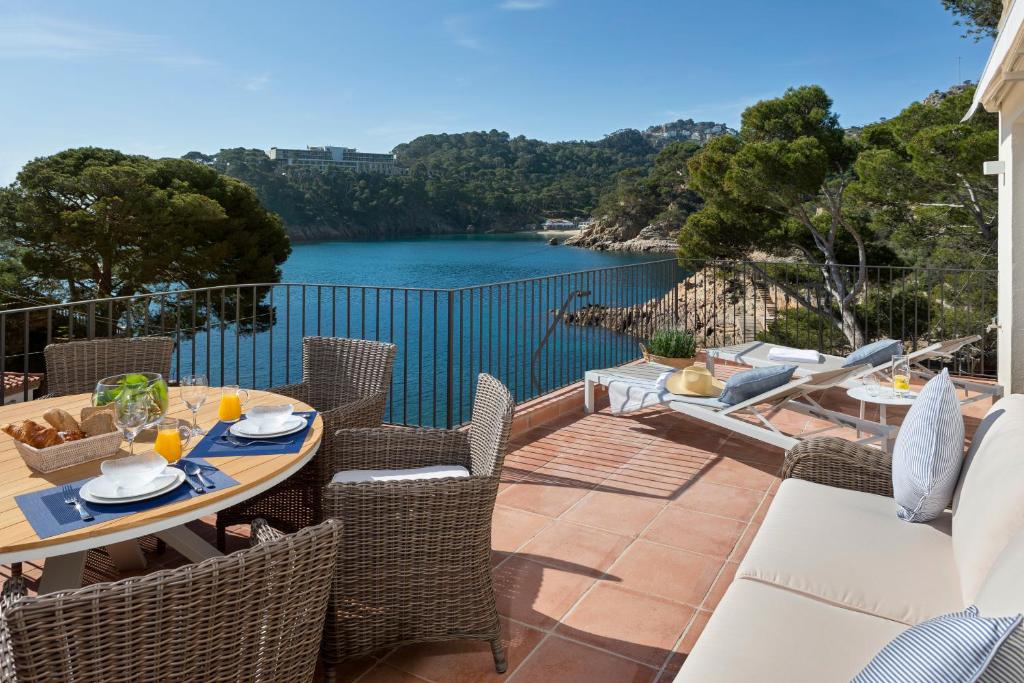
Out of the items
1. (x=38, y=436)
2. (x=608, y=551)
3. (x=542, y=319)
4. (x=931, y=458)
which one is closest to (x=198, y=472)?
(x=38, y=436)

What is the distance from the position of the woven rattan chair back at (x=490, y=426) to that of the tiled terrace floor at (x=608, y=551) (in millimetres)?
533

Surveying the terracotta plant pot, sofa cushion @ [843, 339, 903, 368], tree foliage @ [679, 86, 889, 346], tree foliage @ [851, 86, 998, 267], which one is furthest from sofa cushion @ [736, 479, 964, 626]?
tree foliage @ [679, 86, 889, 346]

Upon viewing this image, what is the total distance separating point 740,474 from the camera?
3.78 metres

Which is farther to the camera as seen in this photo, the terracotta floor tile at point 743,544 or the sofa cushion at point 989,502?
the terracotta floor tile at point 743,544

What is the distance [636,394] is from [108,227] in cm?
1787

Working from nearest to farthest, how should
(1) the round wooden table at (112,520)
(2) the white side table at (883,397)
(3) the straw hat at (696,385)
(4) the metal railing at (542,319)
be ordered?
1. (1) the round wooden table at (112,520)
2. (2) the white side table at (883,397)
3. (3) the straw hat at (696,385)
4. (4) the metal railing at (542,319)

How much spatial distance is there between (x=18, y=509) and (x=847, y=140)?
1492cm

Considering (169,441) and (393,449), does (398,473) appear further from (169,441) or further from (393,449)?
(169,441)

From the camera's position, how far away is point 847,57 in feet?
79.1

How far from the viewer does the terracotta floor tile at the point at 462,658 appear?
2047mm

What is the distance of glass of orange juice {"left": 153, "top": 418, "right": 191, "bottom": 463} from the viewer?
1945mm

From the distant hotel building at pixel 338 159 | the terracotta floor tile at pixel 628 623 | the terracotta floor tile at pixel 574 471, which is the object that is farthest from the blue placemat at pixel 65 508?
the distant hotel building at pixel 338 159

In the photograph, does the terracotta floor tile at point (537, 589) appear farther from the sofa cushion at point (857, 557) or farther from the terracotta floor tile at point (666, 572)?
the sofa cushion at point (857, 557)

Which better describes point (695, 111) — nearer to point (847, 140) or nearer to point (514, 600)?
point (847, 140)
